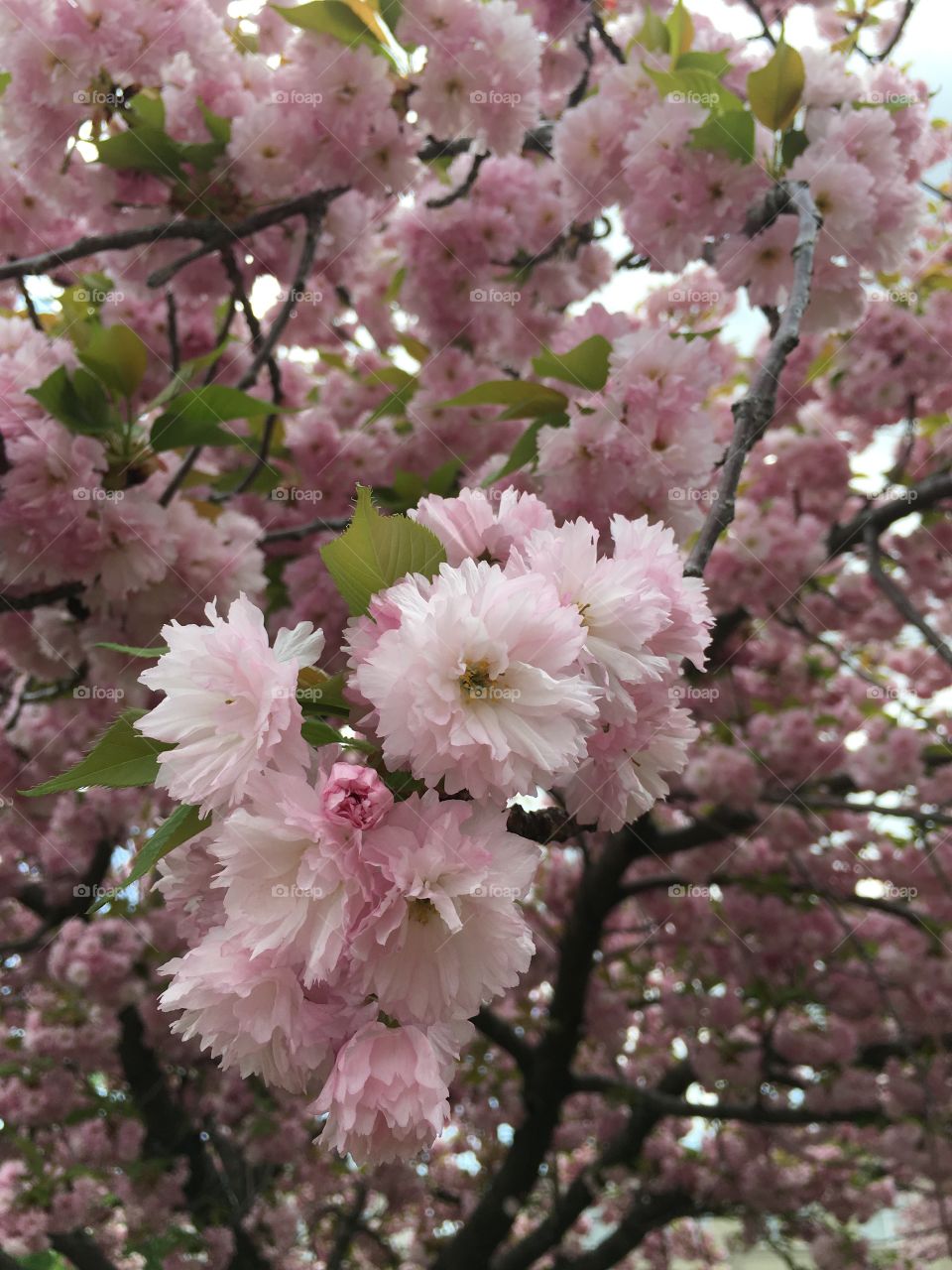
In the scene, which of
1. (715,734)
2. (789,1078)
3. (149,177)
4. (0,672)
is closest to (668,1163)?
(789,1078)

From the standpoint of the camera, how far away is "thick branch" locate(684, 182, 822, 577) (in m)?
0.86

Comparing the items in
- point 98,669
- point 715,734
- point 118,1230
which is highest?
point 715,734

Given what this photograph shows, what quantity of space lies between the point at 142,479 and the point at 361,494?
1.19 meters

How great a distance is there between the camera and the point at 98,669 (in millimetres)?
1874

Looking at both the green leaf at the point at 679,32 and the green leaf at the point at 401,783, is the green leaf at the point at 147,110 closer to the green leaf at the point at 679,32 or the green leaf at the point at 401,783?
the green leaf at the point at 679,32

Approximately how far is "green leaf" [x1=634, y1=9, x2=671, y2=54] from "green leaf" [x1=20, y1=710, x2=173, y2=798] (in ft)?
6.27

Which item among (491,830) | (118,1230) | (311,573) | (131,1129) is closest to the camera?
(491,830)

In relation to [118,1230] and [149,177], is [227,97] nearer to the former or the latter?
[149,177]

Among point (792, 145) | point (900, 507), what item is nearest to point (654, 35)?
point (792, 145)

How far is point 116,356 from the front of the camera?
164 centimetres

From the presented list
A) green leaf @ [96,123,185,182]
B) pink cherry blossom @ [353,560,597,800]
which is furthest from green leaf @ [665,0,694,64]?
pink cherry blossom @ [353,560,597,800]

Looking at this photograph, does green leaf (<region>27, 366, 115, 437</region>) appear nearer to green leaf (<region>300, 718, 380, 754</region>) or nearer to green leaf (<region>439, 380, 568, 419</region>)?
green leaf (<region>439, 380, 568, 419</region>)

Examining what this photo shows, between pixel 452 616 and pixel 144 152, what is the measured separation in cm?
175

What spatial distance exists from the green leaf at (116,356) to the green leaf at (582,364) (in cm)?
74
